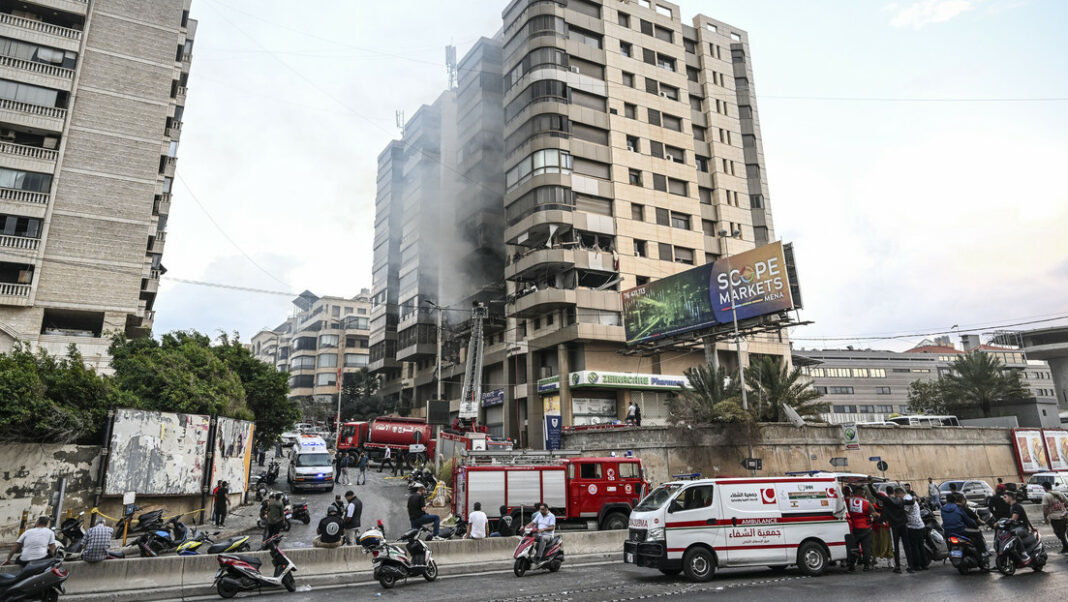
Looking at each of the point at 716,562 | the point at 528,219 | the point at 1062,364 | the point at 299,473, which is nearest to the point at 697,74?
the point at 528,219

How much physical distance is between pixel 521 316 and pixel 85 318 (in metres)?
27.3

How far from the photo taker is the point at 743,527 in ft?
37.8

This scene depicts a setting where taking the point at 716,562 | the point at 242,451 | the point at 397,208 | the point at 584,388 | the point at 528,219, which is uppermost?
the point at 397,208

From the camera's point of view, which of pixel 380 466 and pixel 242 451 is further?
pixel 380 466

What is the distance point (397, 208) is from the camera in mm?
72000

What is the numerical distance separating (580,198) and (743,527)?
33.8 m

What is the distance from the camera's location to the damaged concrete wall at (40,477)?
46.5 feet

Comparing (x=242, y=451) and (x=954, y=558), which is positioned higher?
(x=242, y=451)

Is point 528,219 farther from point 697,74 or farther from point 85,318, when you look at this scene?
point 85,318

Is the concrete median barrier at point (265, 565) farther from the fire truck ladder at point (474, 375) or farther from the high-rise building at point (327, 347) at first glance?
the high-rise building at point (327, 347)

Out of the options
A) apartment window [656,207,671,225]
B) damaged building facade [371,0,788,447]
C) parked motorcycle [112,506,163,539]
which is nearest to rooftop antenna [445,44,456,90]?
damaged building facade [371,0,788,447]

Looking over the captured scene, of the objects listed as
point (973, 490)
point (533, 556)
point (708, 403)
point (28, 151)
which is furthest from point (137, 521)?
point (973, 490)

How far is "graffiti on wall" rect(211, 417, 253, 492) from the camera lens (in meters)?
19.7

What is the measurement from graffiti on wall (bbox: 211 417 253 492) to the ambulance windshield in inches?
575
